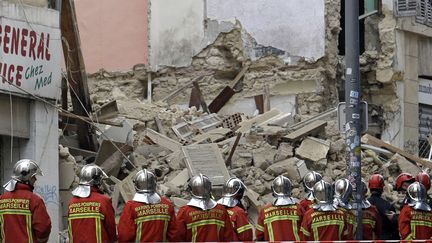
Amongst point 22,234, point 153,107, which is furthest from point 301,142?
point 22,234

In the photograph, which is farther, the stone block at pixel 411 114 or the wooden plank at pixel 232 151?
the stone block at pixel 411 114

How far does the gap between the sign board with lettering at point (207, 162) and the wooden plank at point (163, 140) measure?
79 cm

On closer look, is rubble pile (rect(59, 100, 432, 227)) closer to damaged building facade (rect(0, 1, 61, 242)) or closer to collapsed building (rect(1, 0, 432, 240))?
collapsed building (rect(1, 0, 432, 240))

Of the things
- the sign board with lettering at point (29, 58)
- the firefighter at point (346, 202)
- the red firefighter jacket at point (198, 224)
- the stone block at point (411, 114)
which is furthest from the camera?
the stone block at point (411, 114)

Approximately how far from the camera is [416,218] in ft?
51.4

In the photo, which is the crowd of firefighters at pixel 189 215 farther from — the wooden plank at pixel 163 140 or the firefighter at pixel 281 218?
the wooden plank at pixel 163 140

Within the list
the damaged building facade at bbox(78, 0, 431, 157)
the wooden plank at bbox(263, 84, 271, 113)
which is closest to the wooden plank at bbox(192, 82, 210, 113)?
the damaged building facade at bbox(78, 0, 431, 157)

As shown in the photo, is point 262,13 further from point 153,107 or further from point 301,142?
point 301,142

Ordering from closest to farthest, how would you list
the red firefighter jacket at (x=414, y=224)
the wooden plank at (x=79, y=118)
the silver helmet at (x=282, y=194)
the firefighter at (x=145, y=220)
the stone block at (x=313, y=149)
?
1. the firefighter at (x=145, y=220)
2. the silver helmet at (x=282, y=194)
3. the red firefighter jacket at (x=414, y=224)
4. the wooden plank at (x=79, y=118)
5. the stone block at (x=313, y=149)

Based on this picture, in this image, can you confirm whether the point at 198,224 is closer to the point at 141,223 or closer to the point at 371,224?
the point at 141,223

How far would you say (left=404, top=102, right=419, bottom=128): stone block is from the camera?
2898 cm

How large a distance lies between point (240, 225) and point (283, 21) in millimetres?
13468

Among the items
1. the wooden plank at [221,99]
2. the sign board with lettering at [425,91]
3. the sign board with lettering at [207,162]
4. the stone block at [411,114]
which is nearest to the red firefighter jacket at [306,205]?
the sign board with lettering at [207,162]

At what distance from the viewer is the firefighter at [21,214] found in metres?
14.1
